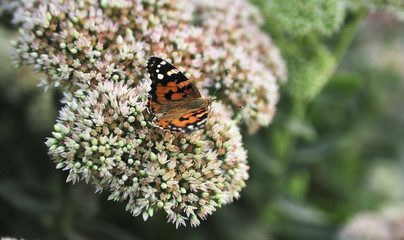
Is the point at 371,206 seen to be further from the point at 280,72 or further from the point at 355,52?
the point at 280,72

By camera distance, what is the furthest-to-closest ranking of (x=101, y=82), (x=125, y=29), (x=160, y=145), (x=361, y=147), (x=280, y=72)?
(x=361, y=147) → (x=280, y=72) → (x=125, y=29) → (x=101, y=82) → (x=160, y=145)

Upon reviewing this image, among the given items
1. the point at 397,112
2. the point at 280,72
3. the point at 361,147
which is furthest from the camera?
the point at 397,112

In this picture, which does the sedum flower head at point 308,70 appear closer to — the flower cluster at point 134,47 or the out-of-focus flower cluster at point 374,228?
the flower cluster at point 134,47

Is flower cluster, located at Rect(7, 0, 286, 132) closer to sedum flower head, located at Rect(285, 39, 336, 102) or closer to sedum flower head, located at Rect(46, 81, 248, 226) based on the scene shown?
sedum flower head, located at Rect(46, 81, 248, 226)

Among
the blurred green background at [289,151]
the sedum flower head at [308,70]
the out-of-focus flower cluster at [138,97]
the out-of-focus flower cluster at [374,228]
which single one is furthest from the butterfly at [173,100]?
the out-of-focus flower cluster at [374,228]

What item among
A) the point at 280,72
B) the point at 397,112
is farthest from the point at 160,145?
the point at 397,112
